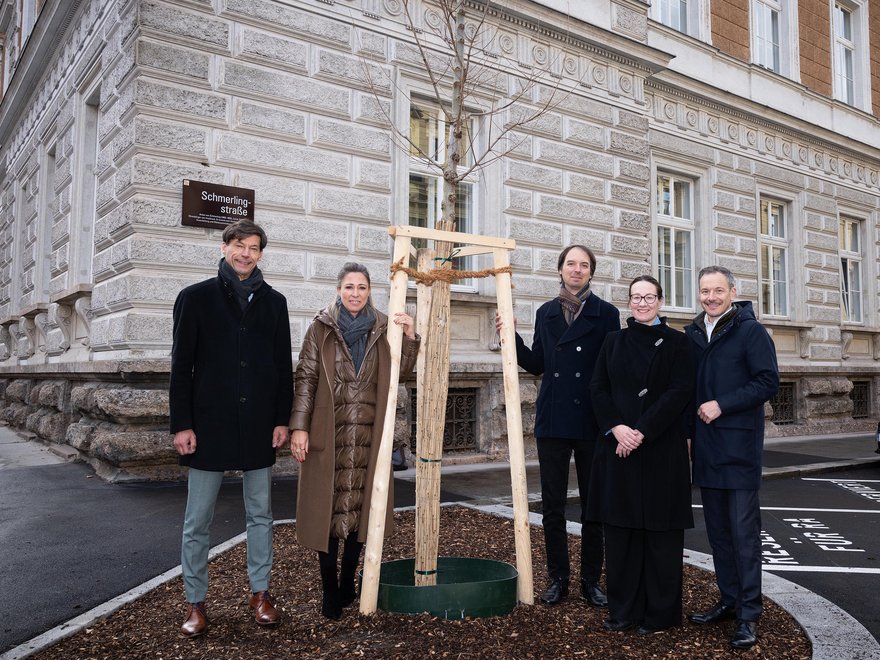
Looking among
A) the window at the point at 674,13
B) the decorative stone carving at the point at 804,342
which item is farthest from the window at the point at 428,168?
the decorative stone carving at the point at 804,342

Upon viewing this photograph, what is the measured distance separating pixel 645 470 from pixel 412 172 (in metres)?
7.08

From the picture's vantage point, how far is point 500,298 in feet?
12.3

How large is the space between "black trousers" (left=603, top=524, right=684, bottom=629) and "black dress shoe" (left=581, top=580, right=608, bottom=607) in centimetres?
25

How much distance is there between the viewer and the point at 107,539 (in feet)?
17.6

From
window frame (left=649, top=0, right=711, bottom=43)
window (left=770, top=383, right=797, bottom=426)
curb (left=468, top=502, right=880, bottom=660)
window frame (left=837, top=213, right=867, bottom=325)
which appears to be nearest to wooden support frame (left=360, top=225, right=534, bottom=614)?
curb (left=468, top=502, right=880, bottom=660)

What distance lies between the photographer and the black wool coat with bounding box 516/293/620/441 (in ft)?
13.4

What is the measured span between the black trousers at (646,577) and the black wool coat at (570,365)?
665mm

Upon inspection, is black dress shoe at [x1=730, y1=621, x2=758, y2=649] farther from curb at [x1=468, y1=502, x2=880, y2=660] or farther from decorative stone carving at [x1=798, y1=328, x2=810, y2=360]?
decorative stone carving at [x1=798, y1=328, x2=810, y2=360]

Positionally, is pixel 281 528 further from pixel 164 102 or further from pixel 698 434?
pixel 164 102

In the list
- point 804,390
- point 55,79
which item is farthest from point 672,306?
point 55,79

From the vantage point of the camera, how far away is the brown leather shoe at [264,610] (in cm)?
350

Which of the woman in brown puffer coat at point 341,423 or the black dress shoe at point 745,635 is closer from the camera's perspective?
the black dress shoe at point 745,635

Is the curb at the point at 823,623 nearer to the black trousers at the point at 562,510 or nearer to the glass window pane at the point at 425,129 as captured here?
the black trousers at the point at 562,510

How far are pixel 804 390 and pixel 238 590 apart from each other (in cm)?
1405
